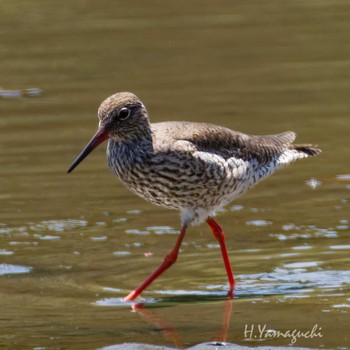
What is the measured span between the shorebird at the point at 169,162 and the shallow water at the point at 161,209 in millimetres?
456

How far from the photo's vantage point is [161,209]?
11.9m

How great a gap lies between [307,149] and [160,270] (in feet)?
8.10

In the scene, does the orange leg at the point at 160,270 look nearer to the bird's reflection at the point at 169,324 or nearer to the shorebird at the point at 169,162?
the shorebird at the point at 169,162

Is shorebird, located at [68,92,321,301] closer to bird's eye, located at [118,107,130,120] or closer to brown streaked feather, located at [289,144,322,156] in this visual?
bird's eye, located at [118,107,130,120]

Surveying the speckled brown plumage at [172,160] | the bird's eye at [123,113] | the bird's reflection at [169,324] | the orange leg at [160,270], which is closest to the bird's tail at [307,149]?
the speckled brown plumage at [172,160]

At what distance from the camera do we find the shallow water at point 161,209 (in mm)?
8633

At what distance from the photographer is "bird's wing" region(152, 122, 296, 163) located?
9.84 m

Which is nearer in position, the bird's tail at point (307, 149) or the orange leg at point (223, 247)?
the orange leg at point (223, 247)

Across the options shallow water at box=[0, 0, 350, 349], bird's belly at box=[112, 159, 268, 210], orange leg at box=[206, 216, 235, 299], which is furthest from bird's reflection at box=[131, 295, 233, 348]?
bird's belly at box=[112, 159, 268, 210]

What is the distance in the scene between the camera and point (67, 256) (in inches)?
406

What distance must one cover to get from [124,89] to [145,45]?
8.60 ft

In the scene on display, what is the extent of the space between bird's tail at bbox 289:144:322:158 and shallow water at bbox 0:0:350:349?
0.54m

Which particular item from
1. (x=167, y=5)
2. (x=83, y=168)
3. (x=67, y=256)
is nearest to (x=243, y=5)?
(x=167, y=5)

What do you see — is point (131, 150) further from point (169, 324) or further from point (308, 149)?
point (308, 149)
